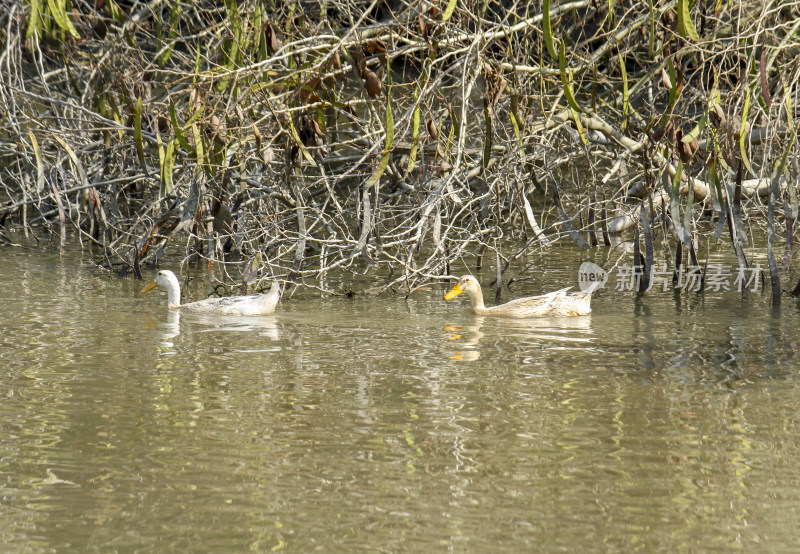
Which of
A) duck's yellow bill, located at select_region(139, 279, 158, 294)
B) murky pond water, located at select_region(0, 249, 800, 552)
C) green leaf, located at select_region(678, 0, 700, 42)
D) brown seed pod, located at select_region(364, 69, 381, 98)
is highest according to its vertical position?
green leaf, located at select_region(678, 0, 700, 42)

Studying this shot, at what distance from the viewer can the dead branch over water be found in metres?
9.95

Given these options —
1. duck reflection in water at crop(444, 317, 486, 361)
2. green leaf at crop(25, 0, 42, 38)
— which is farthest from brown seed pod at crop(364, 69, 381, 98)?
green leaf at crop(25, 0, 42, 38)

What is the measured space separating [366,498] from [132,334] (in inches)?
186

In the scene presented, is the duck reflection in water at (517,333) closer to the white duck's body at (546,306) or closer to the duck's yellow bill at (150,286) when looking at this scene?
the white duck's body at (546,306)

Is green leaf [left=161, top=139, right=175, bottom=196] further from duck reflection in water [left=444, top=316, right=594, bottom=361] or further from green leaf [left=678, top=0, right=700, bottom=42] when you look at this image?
green leaf [left=678, top=0, right=700, bottom=42]

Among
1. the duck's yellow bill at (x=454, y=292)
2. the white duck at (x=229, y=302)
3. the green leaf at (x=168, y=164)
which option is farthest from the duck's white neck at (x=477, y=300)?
the green leaf at (x=168, y=164)

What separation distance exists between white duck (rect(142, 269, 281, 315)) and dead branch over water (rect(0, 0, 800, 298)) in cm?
55

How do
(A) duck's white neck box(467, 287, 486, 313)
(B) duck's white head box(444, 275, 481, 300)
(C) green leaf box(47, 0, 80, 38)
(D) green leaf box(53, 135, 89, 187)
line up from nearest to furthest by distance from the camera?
1. (C) green leaf box(47, 0, 80, 38)
2. (A) duck's white neck box(467, 287, 486, 313)
3. (B) duck's white head box(444, 275, 481, 300)
4. (D) green leaf box(53, 135, 89, 187)

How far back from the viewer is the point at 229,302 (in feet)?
36.8

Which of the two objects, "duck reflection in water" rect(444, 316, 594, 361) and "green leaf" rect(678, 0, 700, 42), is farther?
"duck reflection in water" rect(444, 316, 594, 361)

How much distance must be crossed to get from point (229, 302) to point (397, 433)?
15.9 ft

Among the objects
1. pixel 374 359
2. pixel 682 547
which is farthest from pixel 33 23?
pixel 682 547

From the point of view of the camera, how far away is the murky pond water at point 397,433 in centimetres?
521

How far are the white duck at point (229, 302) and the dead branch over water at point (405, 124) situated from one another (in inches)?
21.7
